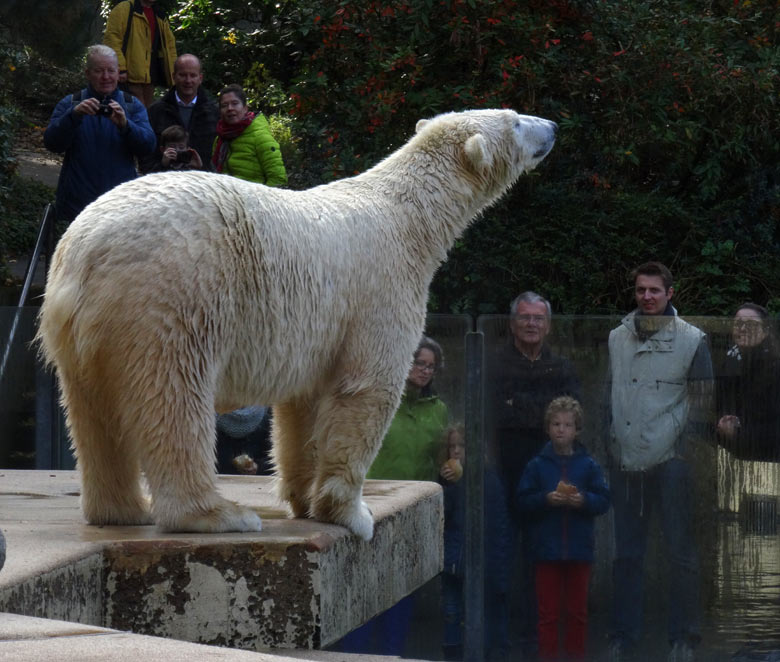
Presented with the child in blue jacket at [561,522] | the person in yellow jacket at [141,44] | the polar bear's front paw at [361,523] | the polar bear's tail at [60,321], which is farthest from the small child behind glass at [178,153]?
the polar bear's front paw at [361,523]

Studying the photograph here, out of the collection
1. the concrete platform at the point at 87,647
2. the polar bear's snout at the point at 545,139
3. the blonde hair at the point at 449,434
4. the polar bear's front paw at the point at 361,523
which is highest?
the polar bear's snout at the point at 545,139

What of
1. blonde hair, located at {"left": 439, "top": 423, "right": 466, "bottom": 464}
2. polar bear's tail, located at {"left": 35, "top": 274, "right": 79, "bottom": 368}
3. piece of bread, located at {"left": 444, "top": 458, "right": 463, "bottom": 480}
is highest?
polar bear's tail, located at {"left": 35, "top": 274, "right": 79, "bottom": 368}

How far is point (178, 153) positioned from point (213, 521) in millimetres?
4320

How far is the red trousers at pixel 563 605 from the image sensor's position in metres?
6.77

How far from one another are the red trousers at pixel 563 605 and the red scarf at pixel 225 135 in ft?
11.5

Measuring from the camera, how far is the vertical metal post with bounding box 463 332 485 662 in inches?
273

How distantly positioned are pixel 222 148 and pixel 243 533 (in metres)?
4.62

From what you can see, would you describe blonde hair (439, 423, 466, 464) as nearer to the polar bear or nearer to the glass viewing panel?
the glass viewing panel

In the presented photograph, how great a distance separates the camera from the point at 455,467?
7047 millimetres

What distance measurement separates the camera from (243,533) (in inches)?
170

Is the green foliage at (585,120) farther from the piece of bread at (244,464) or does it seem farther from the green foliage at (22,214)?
the green foliage at (22,214)

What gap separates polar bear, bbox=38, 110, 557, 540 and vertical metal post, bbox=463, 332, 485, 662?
7.11ft

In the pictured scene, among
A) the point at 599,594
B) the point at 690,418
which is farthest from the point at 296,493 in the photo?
the point at 690,418

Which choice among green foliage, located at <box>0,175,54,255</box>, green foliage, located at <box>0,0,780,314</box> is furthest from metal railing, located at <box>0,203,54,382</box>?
green foliage, located at <box>0,175,54,255</box>
